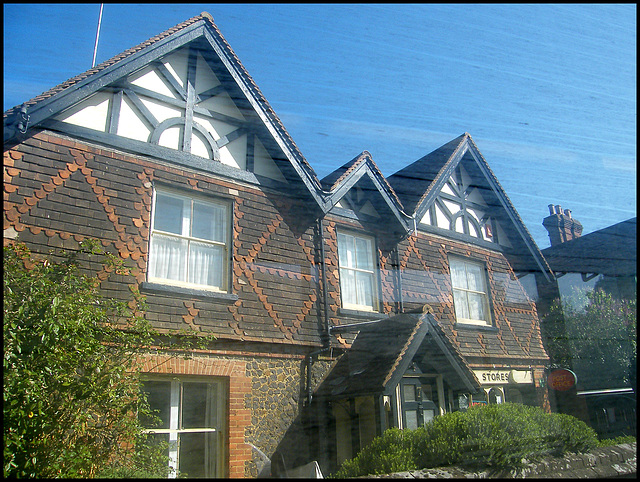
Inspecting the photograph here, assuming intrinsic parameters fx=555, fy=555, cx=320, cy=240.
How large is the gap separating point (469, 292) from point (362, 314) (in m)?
2.69

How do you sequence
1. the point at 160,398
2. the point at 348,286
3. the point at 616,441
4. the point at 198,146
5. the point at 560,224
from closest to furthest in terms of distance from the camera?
the point at 616,441
the point at 560,224
the point at 160,398
the point at 198,146
the point at 348,286

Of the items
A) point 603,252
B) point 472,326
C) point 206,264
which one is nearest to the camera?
point 603,252

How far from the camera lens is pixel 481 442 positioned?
4438 mm

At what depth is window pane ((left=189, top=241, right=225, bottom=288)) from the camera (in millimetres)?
7453

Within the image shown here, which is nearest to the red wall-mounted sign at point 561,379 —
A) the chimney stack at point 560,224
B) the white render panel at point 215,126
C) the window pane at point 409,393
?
the window pane at point 409,393

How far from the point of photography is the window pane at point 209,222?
25.3 feet

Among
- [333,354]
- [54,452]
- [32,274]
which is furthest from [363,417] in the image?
[32,274]

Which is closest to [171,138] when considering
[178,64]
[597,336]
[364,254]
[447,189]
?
[178,64]

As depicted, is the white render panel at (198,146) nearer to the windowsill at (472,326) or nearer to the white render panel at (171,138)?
the white render panel at (171,138)

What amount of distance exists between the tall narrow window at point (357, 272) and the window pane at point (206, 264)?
87.4 inches

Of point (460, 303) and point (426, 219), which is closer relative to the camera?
point (460, 303)

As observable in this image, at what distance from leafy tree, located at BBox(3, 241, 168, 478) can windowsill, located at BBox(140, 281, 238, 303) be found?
2.28ft

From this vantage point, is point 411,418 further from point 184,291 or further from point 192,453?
point 184,291

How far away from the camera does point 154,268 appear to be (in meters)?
7.11
